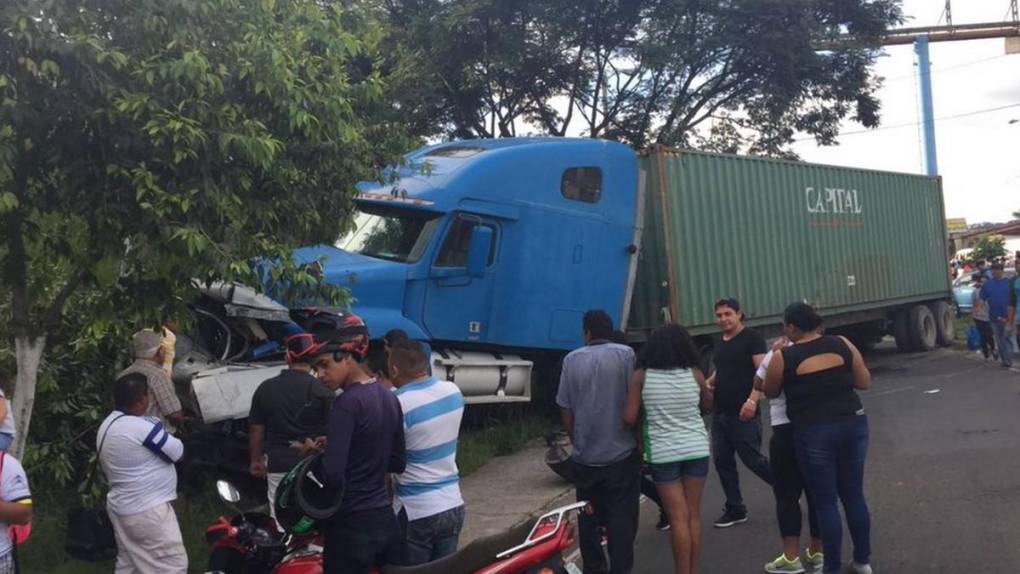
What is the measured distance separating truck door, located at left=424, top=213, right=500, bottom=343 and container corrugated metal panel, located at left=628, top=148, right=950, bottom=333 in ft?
8.84

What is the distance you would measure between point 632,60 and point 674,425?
14.6 m

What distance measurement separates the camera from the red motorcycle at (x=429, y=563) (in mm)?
4414

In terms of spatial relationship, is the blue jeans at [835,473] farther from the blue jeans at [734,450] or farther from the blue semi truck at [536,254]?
the blue semi truck at [536,254]

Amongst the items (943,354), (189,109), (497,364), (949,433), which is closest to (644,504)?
(497,364)

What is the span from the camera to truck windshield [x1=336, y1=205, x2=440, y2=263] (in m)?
10.5

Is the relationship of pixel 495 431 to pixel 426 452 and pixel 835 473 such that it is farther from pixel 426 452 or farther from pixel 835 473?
pixel 426 452

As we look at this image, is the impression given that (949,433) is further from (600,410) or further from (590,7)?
(590,7)

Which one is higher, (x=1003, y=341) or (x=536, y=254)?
(x=536, y=254)

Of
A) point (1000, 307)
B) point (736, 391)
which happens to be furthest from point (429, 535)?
point (1000, 307)

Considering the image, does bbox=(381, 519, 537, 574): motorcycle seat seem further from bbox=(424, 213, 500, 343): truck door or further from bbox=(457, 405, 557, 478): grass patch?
bbox=(457, 405, 557, 478): grass patch

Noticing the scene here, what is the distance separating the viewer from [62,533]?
782 cm

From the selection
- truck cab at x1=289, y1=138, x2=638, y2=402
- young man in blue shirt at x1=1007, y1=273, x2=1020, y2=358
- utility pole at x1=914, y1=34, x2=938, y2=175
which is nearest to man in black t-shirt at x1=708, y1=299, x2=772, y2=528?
truck cab at x1=289, y1=138, x2=638, y2=402

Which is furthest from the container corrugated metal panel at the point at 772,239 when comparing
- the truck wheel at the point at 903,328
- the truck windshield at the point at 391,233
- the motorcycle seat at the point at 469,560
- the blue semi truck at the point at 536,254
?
the motorcycle seat at the point at 469,560

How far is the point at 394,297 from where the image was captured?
1013cm
